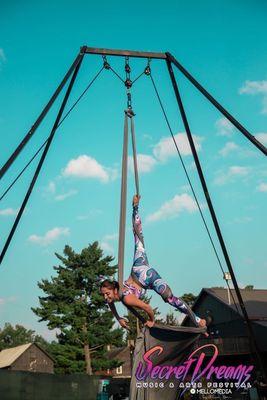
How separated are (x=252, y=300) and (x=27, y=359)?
34610mm

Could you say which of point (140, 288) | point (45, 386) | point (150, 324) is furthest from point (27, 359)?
point (140, 288)

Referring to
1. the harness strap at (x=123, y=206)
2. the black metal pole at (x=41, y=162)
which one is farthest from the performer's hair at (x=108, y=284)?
the black metal pole at (x=41, y=162)

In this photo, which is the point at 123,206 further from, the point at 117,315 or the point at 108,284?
the point at 117,315

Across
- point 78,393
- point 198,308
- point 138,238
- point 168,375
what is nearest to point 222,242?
point 138,238

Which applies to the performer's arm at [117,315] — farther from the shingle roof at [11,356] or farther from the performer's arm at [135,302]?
the shingle roof at [11,356]

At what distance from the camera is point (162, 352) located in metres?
7.88

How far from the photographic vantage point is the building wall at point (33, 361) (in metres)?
55.1

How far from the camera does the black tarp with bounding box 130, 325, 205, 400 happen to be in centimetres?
762

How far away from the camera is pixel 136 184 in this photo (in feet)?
25.9

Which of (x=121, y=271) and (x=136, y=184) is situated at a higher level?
(x=136, y=184)

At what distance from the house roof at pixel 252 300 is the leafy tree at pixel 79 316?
828 cm

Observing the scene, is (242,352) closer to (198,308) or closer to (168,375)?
(198,308)

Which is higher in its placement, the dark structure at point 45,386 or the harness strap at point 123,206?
the harness strap at point 123,206

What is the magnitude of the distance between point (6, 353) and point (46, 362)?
5529mm
